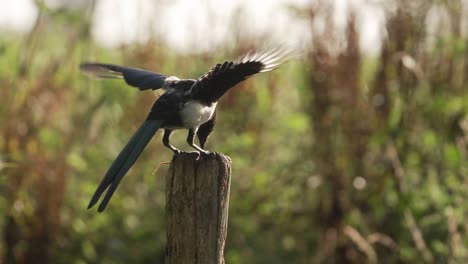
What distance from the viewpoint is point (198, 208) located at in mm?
3291

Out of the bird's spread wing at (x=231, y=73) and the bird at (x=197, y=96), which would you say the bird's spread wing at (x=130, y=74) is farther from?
the bird's spread wing at (x=231, y=73)

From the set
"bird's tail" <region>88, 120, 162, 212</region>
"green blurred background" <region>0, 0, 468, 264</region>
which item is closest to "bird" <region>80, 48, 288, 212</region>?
"bird's tail" <region>88, 120, 162, 212</region>

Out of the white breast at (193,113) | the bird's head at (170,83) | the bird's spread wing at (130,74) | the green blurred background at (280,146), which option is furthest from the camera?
the green blurred background at (280,146)

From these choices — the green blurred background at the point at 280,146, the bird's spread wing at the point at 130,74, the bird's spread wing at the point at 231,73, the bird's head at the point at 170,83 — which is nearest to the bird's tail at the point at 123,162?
the bird's spread wing at the point at 231,73

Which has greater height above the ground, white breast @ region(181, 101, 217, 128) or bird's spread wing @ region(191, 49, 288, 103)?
bird's spread wing @ region(191, 49, 288, 103)

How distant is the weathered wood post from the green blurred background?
2.33 metres

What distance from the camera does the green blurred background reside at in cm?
576

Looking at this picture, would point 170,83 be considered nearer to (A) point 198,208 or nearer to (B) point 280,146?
(A) point 198,208

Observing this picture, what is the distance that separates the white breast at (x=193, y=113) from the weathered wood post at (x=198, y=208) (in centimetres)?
35

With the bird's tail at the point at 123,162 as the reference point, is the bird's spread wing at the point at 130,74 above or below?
above

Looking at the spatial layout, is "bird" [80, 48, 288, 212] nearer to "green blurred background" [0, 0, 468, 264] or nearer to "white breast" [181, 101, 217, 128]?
"white breast" [181, 101, 217, 128]

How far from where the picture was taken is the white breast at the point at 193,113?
3.65 metres

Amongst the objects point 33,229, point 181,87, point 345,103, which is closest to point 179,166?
point 181,87

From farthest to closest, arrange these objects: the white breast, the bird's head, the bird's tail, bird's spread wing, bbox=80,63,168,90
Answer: bird's spread wing, bbox=80,63,168,90, the bird's head, the white breast, the bird's tail
